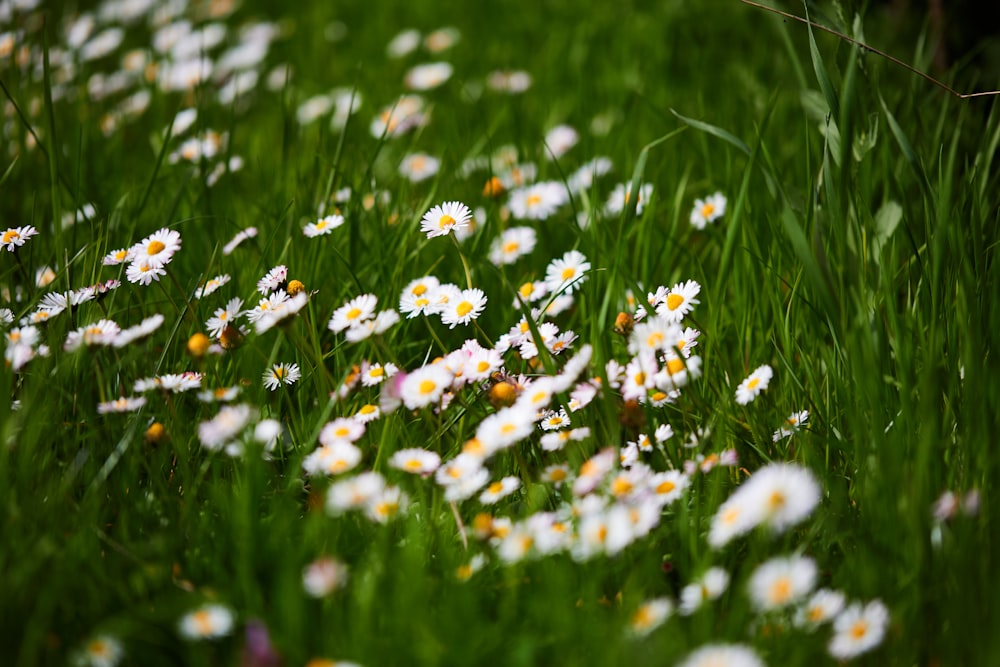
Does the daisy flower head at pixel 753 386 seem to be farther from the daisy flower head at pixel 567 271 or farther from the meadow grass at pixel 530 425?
the daisy flower head at pixel 567 271

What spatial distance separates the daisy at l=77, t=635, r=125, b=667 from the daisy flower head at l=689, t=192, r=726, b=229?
1252mm

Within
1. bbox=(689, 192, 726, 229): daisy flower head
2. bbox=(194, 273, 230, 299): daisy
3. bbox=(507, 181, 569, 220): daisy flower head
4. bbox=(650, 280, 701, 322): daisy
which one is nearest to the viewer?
bbox=(650, 280, 701, 322): daisy

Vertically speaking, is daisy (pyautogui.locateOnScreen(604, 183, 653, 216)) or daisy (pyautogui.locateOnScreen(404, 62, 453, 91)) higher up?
daisy (pyautogui.locateOnScreen(604, 183, 653, 216))

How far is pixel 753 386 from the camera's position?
1.27 metres

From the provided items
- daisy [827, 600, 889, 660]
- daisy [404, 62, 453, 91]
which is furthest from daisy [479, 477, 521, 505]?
daisy [404, 62, 453, 91]

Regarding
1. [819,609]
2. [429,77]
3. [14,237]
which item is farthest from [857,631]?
[429,77]

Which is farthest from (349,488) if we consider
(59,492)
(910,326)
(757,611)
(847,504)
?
(910,326)

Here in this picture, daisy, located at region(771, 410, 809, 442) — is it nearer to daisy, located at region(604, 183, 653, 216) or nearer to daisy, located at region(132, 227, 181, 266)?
daisy, located at region(604, 183, 653, 216)

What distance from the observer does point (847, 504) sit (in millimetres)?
1177

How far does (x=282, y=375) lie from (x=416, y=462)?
32cm

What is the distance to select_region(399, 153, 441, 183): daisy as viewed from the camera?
228cm

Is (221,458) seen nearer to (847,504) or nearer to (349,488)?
(349,488)

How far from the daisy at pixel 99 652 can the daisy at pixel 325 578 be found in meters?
0.20

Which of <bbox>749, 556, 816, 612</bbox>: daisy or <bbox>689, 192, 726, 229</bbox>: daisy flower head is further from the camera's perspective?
<bbox>689, 192, 726, 229</bbox>: daisy flower head
